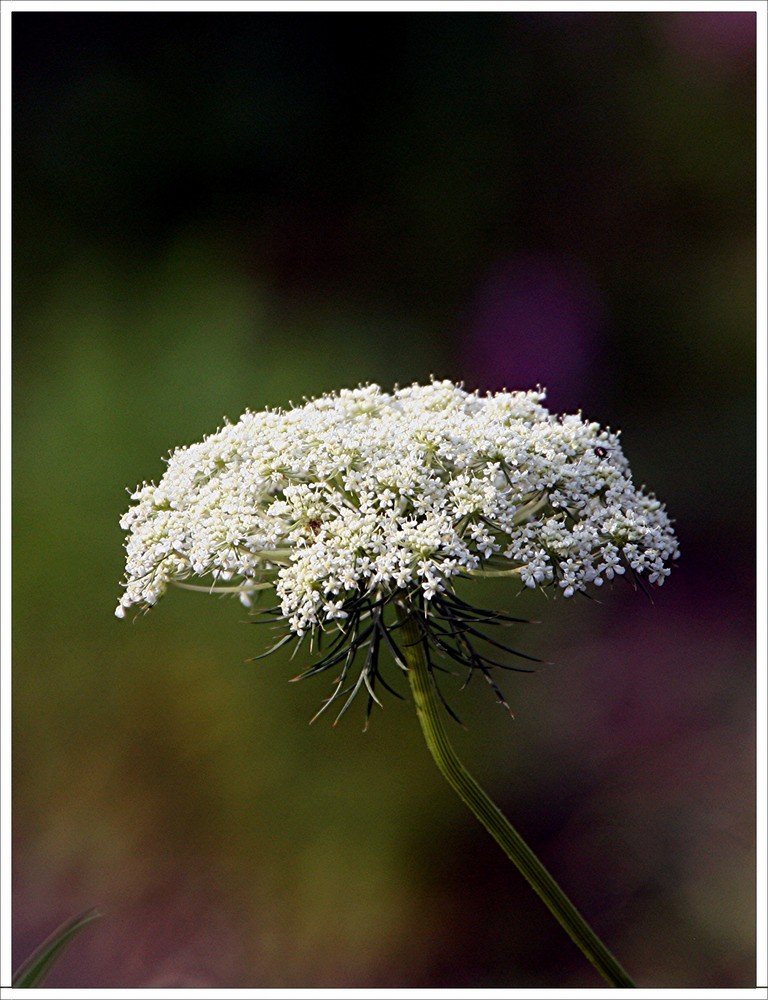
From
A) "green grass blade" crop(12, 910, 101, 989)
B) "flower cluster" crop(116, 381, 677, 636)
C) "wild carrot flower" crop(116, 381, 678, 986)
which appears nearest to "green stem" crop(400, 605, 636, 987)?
"wild carrot flower" crop(116, 381, 678, 986)

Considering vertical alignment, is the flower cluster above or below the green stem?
above

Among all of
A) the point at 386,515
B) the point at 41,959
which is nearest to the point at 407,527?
the point at 386,515

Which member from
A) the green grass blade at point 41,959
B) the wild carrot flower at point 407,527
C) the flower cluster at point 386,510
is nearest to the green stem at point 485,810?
the wild carrot flower at point 407,527

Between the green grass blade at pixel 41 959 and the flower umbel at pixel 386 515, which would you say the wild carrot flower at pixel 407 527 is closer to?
the flower umbel at pixel 386 515

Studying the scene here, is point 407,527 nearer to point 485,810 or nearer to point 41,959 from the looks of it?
point 485,810

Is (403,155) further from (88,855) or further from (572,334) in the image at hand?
(88,855)

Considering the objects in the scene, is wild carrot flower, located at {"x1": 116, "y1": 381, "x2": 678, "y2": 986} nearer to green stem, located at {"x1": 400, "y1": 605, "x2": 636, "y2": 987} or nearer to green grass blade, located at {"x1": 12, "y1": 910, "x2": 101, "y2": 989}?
green stem, located at {"x1": 400, "y1": 605, "x2": 636, "y2": 987}
